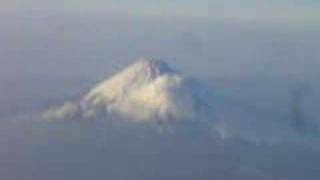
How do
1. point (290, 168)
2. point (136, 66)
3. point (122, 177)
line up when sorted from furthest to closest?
point (136, 66)
point (290, 168)
point (122, 177)

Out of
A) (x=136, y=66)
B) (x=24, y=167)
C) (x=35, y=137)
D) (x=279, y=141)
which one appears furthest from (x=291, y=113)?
(x=24, y=167)

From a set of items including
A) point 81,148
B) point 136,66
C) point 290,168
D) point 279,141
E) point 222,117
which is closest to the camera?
point 290,168

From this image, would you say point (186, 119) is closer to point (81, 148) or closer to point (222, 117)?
point (222, 117)

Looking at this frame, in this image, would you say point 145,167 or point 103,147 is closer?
point 145,167

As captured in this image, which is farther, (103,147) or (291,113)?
(291,113)

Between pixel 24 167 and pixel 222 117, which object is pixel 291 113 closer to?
pixel 222 117

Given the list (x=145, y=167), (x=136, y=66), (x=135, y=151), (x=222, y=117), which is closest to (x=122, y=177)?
(x=145, y=167)
